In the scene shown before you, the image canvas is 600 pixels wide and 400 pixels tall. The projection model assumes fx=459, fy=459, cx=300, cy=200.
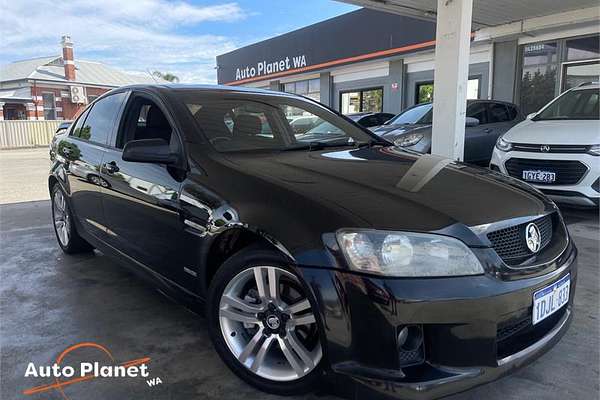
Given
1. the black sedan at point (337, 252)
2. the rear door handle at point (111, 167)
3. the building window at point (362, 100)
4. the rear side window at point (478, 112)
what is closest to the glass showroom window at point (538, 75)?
the rear side window at point (478, 112)

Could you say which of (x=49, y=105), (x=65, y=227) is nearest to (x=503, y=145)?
(x=65, y=227)

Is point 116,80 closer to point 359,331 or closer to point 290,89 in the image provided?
point 290,89

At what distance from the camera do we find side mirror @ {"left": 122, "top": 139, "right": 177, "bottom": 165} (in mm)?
2527

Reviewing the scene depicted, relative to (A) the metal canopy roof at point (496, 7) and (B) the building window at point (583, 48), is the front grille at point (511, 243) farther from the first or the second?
(B) the building window at point (583, 48)

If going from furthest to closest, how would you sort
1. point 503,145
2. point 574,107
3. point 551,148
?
point 574,107, point 503,145, point 551,148

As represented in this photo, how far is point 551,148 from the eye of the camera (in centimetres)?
548

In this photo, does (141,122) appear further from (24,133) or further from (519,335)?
(24,133)

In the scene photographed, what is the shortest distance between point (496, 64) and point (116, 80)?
3528 centimetres

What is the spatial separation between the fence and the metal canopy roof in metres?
21.1

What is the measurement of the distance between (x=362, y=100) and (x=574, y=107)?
11.4 m

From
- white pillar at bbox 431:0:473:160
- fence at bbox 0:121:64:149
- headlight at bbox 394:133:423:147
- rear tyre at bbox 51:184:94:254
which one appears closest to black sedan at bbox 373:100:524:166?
headlight at bbox 394:133:423:147

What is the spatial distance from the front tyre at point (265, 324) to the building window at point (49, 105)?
36.9 metres

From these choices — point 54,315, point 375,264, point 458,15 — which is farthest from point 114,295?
point 458,15

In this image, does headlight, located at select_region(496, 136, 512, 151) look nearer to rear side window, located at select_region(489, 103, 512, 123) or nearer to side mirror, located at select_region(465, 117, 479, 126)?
side mirror, located at select_region(465, 117, 479, 126)
